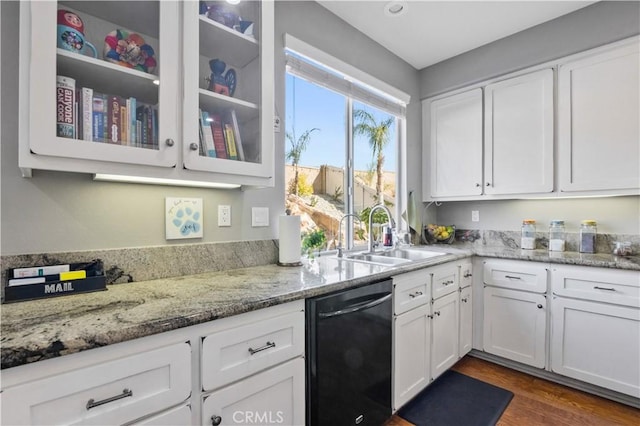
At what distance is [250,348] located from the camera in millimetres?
1011

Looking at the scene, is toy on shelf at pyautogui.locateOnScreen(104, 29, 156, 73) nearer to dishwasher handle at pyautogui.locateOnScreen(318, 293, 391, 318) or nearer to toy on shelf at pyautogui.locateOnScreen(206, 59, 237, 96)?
toy on shelf at pyautogui.locateOnScreen(206, 59, 237, 96)

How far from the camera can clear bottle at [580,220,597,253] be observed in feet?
7.40

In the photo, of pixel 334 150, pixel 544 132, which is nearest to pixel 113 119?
pixel 334 150

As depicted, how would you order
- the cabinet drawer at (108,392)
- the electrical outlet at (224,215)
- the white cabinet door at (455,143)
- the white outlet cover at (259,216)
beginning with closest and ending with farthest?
the cabinet drawer at (108,392)
the electrical outlet at (224,215)
the white outlet cover at (259,216)
the white cabinet door at (455,143)

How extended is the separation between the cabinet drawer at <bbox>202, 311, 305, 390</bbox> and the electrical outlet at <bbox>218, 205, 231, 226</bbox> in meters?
0.67

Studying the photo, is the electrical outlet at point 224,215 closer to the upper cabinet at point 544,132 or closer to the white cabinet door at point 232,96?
the white cabinet door at point 232,96

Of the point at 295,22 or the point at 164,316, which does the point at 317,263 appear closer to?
the point at 164,316

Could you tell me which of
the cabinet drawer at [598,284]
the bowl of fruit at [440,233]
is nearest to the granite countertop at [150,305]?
the cabinet drawer at [598,284]

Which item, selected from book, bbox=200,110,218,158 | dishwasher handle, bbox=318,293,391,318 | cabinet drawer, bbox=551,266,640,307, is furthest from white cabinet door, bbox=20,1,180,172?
cabinet drawer, bbox=551,266,640,307

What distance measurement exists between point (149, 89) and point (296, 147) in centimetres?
103

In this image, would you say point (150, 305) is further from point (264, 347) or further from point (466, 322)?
point (466, 322)

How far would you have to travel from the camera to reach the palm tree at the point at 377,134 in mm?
2506

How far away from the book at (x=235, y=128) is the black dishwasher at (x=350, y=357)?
28.6 inches

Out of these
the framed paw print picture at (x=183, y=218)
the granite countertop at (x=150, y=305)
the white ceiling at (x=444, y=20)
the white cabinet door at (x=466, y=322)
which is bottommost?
the white cabinet door at (x=466, y=322)
